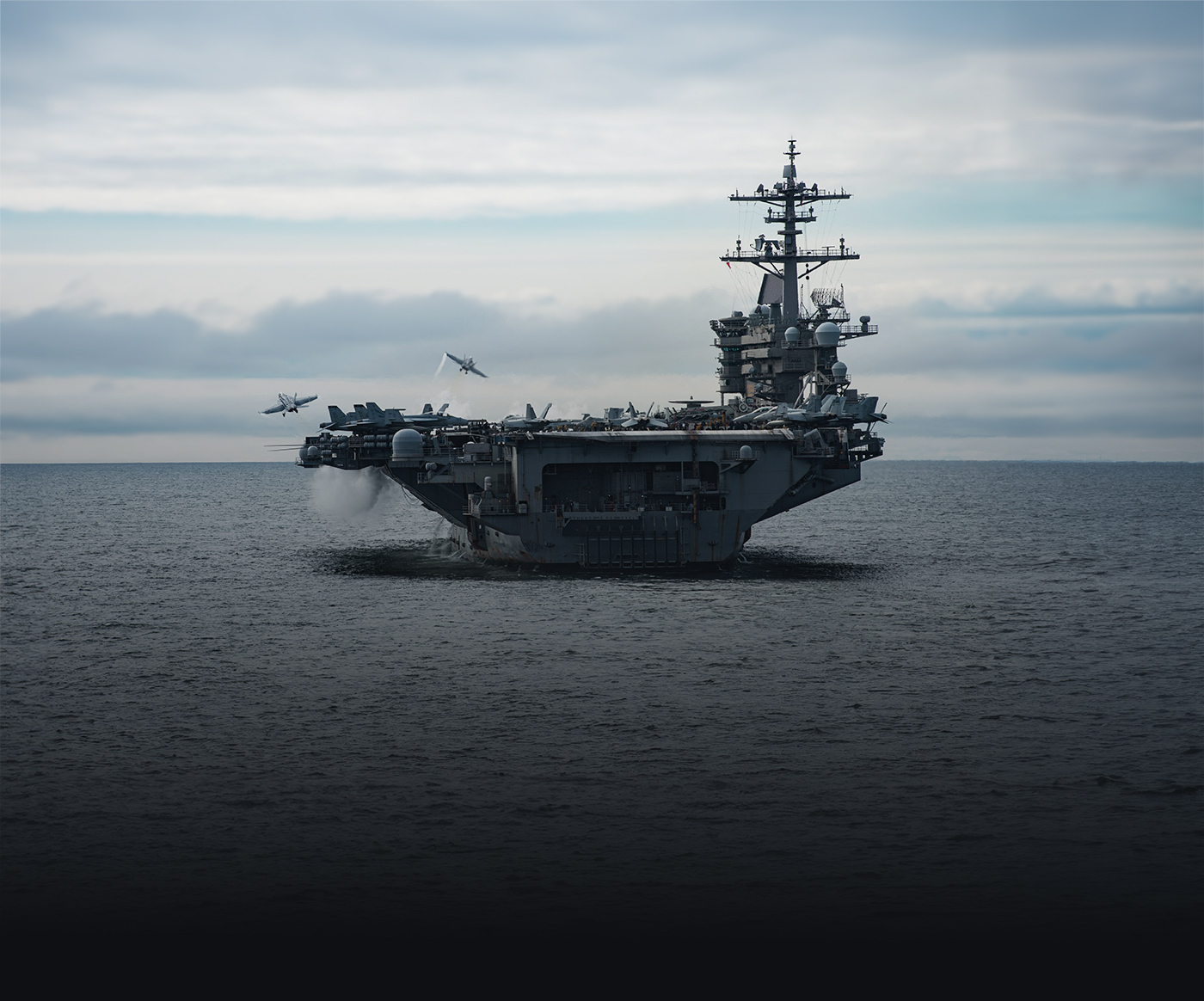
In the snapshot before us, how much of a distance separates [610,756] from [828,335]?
35.0 meters

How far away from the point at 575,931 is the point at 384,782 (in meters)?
6.30

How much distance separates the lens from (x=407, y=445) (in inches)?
1932

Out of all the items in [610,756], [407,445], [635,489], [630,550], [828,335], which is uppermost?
[828,335]

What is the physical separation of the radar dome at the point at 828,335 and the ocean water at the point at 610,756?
12.7 metres

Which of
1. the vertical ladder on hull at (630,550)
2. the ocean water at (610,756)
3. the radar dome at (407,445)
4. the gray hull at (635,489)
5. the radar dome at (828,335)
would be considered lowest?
the ocean water at (610,756)

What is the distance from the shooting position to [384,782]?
2030 centimetres

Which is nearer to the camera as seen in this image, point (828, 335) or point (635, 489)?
point (635, 489)

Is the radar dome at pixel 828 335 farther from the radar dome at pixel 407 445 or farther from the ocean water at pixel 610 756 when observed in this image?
the radar dome at pixel 407 445

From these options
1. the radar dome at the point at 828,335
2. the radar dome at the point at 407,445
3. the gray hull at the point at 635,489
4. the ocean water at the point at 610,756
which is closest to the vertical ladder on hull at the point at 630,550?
the gray hull at the point at 635,489

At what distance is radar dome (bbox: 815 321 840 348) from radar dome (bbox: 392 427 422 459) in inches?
720

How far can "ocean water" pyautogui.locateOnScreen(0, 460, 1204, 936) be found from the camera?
15.9 metres

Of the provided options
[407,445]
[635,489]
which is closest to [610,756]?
[635,489]

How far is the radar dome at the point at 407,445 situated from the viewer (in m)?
49.1

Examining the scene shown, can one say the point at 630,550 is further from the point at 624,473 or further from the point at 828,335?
the point at 828,335
